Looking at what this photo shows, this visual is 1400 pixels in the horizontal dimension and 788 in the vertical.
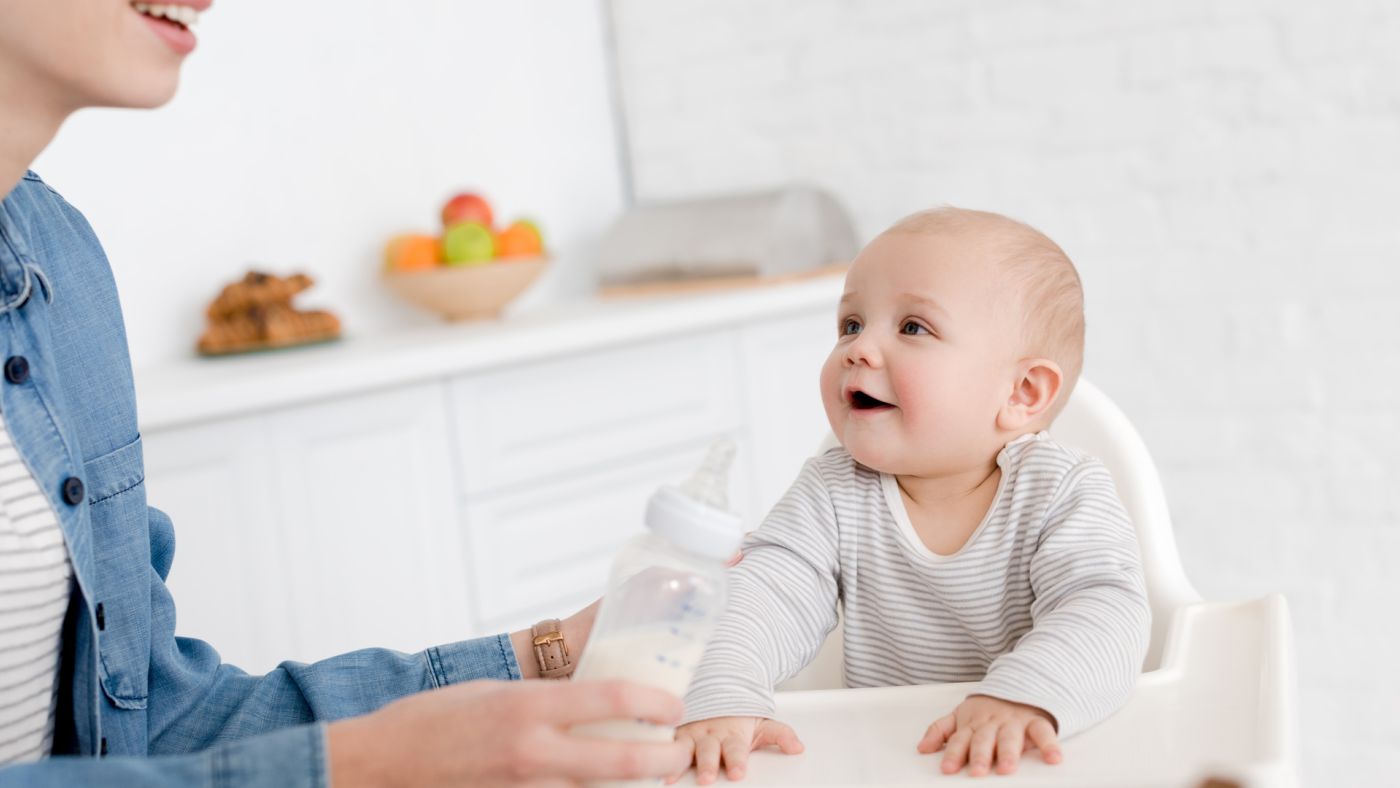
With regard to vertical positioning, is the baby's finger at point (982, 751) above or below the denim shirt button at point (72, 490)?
below

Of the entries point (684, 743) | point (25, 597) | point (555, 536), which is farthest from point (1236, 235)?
point (25, 597)

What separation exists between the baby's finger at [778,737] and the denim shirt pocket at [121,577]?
531 mm

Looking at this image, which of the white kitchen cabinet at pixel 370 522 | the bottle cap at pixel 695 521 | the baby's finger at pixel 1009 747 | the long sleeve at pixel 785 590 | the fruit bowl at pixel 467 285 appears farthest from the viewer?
the fruit bowl at pixel 467 285

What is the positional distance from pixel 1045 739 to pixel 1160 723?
89 mm

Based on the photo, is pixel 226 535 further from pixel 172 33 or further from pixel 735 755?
pixel 735 755

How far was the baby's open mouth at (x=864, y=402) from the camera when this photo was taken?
118 cm

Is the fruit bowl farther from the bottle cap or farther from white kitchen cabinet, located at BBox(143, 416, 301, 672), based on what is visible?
the bottle cap


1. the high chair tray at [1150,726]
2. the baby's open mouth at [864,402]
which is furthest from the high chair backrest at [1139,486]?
the baby's open mouth at [864,402]

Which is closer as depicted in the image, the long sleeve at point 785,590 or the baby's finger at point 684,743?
the baby's finger at point 684,743

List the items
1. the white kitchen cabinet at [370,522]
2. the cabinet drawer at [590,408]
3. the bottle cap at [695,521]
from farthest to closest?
the cabinet drawer at [590,408]
the white kitchen cabinet at [370,522]
the bottle cap at [695,521]

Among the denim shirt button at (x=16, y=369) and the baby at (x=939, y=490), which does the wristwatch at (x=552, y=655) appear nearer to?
the baby at (x=939, y=490)

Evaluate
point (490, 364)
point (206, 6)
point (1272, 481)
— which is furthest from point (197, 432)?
point (1272, 481)

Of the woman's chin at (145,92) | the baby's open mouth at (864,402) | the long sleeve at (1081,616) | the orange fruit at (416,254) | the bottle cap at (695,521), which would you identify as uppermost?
the woman's chin at (145,92)

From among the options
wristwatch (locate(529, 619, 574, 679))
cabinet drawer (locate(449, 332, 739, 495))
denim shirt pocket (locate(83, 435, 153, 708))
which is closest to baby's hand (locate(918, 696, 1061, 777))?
wristwatch (locate(529, 619, 574, 679))
